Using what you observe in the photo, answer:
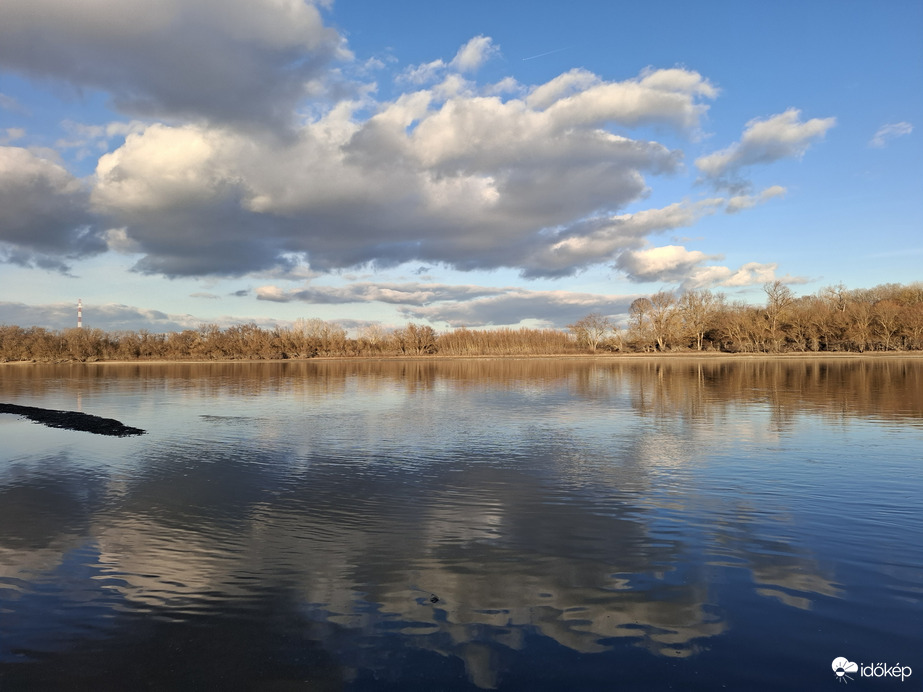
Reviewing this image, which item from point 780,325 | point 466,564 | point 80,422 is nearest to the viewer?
point 466,564

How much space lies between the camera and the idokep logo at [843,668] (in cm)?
602

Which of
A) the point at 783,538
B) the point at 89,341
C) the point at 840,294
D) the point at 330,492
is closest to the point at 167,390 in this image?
the point at 330,492

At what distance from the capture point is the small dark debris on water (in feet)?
77.7

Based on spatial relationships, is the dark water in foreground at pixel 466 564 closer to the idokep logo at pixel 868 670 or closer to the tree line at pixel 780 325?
the idokep logo at pixel 868 670

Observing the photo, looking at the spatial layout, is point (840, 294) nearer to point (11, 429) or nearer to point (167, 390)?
point (167, 390)

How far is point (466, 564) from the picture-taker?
895 cm

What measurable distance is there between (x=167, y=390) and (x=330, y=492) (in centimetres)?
3973

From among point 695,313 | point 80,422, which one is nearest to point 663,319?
point 695,313

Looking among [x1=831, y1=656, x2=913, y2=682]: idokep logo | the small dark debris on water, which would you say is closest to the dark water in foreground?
[x1=831, y1=656, x2=913, y2=682]: idokep logo

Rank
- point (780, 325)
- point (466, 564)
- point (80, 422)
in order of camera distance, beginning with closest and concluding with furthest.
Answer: point (466, 564) < point (80, 422) < point (780, 325)

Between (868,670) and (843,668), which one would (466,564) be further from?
(868,670)

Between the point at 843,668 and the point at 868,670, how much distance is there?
0.81ft

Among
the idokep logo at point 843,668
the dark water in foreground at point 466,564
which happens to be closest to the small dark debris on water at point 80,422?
the dark water in foreground at point 466,564

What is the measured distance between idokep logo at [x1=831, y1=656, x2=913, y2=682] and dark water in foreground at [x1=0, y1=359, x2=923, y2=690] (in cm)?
7
